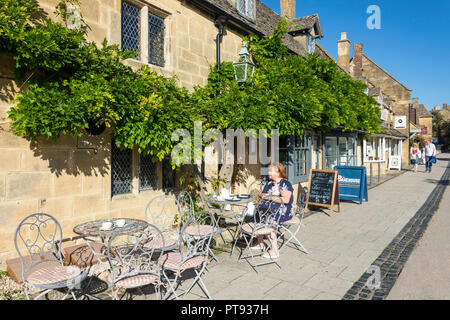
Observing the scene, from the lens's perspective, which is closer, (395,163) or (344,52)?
(344,52)

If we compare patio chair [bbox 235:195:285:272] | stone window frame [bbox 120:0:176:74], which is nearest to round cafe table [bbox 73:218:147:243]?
patio chair [bbox 235:195:285:272]

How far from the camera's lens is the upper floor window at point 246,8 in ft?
28.1

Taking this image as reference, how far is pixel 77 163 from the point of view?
184 inches

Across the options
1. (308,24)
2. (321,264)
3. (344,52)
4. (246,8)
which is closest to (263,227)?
(321,264)

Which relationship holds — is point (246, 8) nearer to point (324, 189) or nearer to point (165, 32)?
point (165, 32)

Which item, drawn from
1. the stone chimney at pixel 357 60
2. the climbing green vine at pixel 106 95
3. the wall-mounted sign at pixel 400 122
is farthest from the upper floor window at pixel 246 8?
the stone chimney at pixel 357 60

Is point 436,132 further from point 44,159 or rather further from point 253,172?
point 44,159

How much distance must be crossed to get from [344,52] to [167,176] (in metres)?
18.7

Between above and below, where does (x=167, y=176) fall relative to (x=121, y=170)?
below

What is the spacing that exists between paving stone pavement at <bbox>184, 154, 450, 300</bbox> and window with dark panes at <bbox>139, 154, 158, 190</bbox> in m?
1.95

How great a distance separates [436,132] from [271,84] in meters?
75.8

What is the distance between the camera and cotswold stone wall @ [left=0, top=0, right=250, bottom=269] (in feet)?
13.0

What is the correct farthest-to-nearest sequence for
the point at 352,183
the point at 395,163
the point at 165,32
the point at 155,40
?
the point at 395,163 < the point at 352,183 < the point at 165,32 < the point at 155,40
